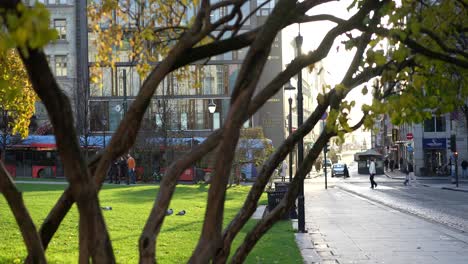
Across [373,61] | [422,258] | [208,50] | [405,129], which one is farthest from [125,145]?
[405,129]

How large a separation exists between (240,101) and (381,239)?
1111cm

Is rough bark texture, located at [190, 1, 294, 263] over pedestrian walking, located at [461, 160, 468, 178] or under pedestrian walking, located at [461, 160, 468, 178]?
over

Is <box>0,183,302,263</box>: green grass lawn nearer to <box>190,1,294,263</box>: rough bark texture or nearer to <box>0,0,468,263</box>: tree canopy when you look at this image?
<box>0,0,468,263</box>: tree canopy

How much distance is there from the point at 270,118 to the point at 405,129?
57.2 feet

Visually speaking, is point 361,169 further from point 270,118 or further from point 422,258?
point 422,258

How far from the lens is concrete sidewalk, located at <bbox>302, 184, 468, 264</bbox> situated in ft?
38.8

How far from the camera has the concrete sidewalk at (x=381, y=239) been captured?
38.8ft

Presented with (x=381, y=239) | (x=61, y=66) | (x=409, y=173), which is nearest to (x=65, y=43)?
(x=61, y=66)

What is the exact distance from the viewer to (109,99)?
212 feet

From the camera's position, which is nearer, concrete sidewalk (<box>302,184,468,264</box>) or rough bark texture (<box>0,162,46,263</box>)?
rough bark texture (<box>0,162,46,263</box>)

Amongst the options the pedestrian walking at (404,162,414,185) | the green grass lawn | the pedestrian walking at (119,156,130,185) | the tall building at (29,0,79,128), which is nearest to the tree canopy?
the green grass lawn

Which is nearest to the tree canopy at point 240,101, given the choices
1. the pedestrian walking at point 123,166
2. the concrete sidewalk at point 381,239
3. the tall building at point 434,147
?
the concrete sidewalk at point 381,239

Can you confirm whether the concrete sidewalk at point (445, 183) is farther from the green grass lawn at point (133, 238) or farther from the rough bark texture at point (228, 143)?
the rough bark texture at point (228, 143)

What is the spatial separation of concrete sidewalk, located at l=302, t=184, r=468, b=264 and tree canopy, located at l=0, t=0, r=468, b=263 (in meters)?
5.99
